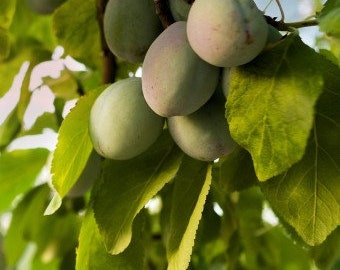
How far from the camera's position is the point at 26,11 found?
50.8 inches

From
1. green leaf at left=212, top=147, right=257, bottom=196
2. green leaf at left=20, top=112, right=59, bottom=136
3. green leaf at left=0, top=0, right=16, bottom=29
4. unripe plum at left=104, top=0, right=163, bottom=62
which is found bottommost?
green leaf at left=20, top=112, right=59, bottom=136

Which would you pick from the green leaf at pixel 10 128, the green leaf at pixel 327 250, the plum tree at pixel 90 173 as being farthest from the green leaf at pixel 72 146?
the green leaf at pixel 10 128

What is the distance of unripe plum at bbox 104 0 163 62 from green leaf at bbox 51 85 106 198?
0.21 feet

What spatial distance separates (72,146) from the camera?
0.80 m

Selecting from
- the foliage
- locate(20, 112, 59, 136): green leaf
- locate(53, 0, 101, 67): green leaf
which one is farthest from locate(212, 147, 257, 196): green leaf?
locate(20, 112, 59, 136): green leaf

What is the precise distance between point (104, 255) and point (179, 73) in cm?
31

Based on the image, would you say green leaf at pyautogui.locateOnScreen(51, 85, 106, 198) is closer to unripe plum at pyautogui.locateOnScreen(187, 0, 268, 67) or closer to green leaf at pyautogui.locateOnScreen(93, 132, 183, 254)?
green leaf at pyautogui.locateOnScreen(93, 132, 183, 254)

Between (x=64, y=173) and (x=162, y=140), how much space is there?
0.13 m

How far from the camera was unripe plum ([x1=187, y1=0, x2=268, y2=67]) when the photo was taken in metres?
0.59

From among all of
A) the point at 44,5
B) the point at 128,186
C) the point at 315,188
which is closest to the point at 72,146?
the point at 128,186

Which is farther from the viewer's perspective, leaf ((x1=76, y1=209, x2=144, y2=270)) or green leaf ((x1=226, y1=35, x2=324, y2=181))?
leaf ((x1=76, y1=209, x2=144, y2=270))

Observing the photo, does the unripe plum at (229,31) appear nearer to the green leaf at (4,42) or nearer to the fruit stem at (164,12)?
the fruit stem at (164,12)

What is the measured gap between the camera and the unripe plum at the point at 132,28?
0.78 meters

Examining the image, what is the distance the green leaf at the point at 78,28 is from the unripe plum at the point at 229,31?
1.65 feet
